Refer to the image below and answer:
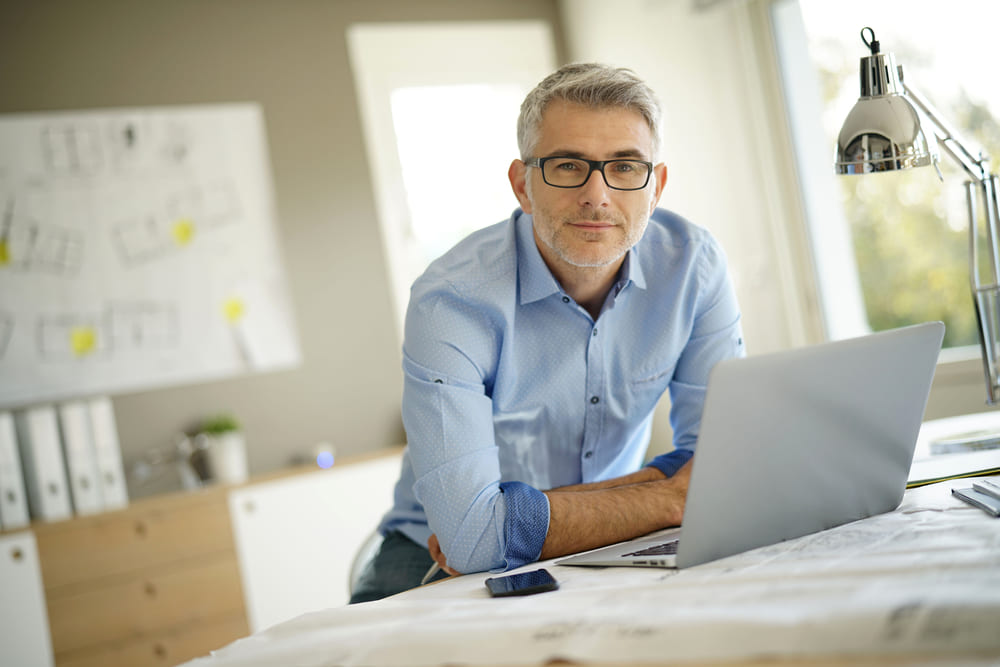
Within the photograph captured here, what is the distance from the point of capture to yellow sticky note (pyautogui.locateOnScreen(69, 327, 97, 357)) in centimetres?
331

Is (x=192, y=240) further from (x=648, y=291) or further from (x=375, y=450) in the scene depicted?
(x=648, y=291)

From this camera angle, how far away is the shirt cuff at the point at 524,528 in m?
1.28

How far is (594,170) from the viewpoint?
1482 millimetres

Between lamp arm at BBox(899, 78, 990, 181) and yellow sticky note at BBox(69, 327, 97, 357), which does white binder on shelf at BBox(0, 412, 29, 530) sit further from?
lamp arm at BBox(899, 78, 990, 181)

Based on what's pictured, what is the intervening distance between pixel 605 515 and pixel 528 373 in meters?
0.32

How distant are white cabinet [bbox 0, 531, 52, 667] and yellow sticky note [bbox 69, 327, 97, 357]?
0.73 m

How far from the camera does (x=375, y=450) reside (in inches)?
149

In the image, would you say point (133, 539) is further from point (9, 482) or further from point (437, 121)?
point (437, 121)

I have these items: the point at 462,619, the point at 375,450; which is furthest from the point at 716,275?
the point at 375,450

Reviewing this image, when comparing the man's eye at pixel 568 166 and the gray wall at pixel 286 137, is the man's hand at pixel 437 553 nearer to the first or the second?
the man's eye at pixel 568 166

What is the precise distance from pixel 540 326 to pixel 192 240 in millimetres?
2367

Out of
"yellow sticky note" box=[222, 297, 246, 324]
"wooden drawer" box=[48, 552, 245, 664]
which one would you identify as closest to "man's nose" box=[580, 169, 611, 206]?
"wooden drawer" box=[48, 552, 245, 664]

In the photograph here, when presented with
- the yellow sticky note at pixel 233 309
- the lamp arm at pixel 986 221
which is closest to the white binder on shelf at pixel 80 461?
the yellow sticky note at pixel 233 309

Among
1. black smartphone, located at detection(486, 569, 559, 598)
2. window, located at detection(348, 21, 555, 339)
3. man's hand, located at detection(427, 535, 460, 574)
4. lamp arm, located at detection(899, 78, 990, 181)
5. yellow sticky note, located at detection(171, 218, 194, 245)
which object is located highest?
window, located at detection(348, 21, 555, 339)
